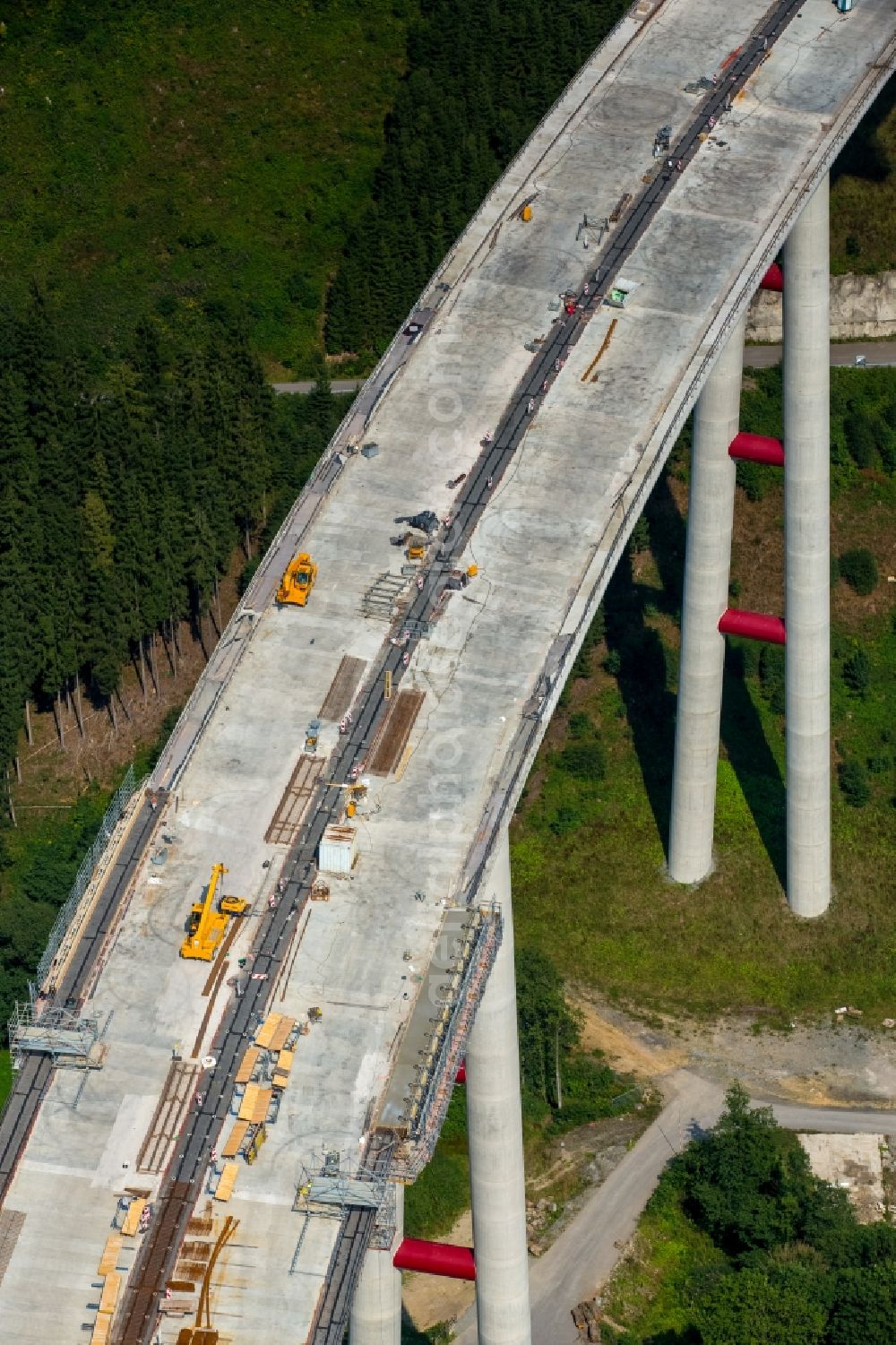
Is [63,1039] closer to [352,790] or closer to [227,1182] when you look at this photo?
[227,1182]

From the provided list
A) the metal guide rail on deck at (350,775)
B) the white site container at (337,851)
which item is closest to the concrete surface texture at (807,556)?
the metal guide rail on deck at (350,775)

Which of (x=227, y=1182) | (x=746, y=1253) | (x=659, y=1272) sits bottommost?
(x=227, y=1182)

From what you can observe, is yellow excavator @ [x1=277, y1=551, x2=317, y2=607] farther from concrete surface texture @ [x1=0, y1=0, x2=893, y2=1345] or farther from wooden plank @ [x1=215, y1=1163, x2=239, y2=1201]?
wooden plank @ [x1=215, y1=1163, x2=239, y2=1201]

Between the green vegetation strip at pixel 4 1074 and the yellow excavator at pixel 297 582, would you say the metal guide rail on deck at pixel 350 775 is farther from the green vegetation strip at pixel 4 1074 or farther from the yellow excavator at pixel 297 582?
the green vegetation strip at pixel 4 1074

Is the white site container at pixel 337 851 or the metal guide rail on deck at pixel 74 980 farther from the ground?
the white site container at pixel 337 851

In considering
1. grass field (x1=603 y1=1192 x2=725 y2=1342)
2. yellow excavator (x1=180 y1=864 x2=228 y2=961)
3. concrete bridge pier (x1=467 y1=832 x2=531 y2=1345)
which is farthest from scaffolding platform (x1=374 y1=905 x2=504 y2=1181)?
grass field (x1=603 y1=1192 x2=725 y2=1342)

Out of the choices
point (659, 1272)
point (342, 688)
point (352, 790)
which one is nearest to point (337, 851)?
point (352, 790)
